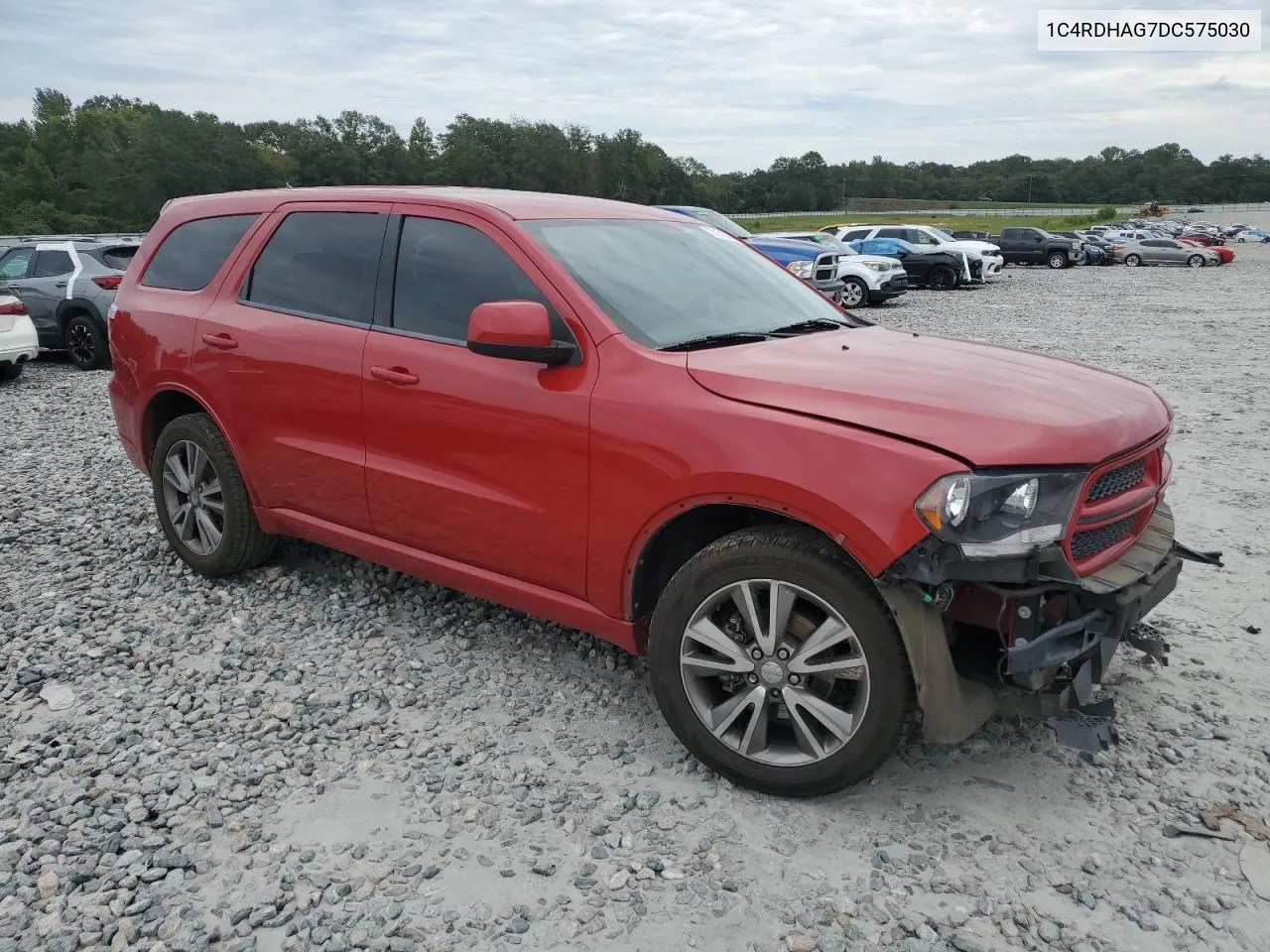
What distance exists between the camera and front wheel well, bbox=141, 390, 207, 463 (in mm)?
4781

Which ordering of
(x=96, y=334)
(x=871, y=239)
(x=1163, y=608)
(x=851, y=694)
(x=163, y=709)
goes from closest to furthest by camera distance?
(x=851, y=694) < (x=163, y=709) < (x=1163, y=608) < (x=96, y=334) < (x=871, y=239)

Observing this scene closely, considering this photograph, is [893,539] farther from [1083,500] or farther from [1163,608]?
[1163,608]

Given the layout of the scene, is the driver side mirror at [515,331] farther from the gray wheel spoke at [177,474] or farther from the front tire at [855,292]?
the front tire at [855,292]

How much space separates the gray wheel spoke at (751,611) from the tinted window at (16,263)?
12.8 m

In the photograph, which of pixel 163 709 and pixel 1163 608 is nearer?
pixel 163 709

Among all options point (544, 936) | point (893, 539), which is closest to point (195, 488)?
point (544, 936)

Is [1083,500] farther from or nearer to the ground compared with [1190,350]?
farther from the ground

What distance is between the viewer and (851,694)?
297 cm

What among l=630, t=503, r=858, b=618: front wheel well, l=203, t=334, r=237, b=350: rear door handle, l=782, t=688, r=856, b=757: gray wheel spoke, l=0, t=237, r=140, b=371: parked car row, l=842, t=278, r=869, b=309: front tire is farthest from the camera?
l=842, t=278, r=869, b=309: front tire

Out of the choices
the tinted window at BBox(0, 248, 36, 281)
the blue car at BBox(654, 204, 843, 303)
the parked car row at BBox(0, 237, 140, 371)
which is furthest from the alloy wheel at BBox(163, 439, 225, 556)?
the blue car at BBox(654, 204, 843, 303)

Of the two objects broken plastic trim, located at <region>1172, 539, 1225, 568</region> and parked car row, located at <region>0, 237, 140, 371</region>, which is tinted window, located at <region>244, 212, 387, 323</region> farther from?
parked car row, located at <region>0, 237, 140, 371</region>

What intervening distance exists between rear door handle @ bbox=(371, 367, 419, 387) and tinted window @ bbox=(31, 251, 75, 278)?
10511mm

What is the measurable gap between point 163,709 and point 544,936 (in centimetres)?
192

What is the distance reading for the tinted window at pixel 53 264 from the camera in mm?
12047
